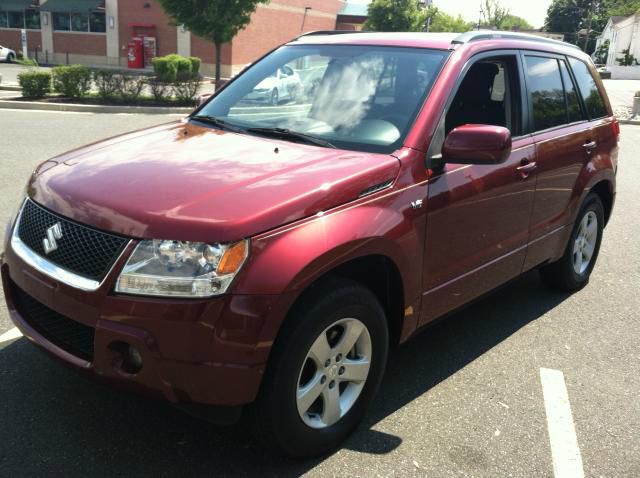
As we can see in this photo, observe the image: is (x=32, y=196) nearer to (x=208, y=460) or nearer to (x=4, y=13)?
(x=208, y=460)

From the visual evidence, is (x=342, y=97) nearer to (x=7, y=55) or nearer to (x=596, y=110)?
(x=596, y=110)

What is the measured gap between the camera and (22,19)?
43281 mm

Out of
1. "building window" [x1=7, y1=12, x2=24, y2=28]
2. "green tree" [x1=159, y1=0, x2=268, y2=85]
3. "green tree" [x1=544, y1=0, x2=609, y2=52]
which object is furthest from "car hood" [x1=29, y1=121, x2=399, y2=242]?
"green tree" [x1=544, y1=0, x2=609, y2=52]

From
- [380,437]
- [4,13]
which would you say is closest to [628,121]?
[380,437]

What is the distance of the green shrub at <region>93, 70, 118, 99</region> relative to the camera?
58.5 feet

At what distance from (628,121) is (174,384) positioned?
21.7m

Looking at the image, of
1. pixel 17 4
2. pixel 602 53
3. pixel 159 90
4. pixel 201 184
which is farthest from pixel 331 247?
pixel 602 53

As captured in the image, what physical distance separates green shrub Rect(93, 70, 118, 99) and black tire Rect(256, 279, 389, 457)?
665 inches

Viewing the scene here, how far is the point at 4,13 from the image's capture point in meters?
43.6

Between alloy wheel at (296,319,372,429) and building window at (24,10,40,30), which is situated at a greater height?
building window at (24,10,40,30)

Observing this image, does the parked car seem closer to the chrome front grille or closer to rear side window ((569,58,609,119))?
rear side window ((569,58,609,119))

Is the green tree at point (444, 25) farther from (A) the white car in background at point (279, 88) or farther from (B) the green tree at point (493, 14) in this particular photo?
(A) the white car in background at point (279, 88)

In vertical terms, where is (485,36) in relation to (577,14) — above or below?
below

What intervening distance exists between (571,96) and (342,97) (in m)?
2.10
